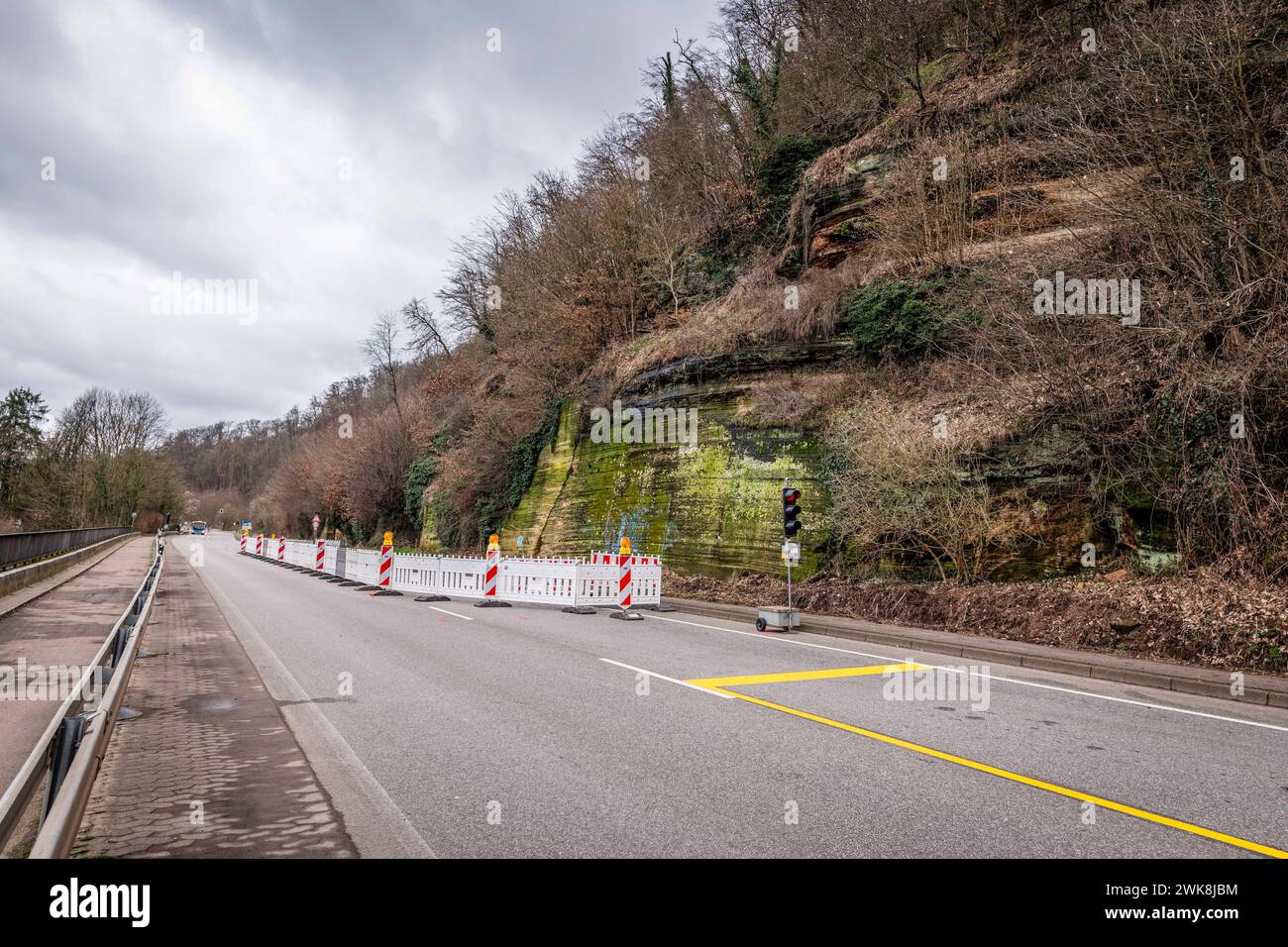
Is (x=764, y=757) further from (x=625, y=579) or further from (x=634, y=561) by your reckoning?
(x=634, y=561)

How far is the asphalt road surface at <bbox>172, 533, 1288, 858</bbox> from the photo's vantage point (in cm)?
386

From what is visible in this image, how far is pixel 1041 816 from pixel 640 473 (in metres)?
18.5

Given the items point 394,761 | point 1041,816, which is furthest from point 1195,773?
point 394,761

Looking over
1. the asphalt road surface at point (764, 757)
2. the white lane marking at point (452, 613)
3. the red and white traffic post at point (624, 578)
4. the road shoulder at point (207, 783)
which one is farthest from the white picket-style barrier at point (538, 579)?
the road shoulder at point (207, 783)

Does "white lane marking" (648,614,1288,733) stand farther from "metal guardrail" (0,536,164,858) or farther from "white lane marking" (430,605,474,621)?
"metal guardrail" (0,536,164,858)

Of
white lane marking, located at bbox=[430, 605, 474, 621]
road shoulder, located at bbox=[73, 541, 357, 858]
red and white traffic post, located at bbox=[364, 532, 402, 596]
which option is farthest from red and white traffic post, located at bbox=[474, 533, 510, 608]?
road shoulder, located at bbox=[73, 541, 357, 858]

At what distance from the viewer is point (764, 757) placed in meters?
5.33

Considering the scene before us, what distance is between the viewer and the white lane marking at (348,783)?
145 inches

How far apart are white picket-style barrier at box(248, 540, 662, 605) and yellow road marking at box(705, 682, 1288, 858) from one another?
33.0 feet

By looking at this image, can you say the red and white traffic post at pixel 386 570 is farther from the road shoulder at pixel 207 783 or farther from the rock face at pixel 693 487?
the road shoulder at pixel 207 783

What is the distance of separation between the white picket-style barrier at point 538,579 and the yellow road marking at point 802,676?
788cm

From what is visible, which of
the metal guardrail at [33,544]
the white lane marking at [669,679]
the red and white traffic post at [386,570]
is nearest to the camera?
the white lane marking at [669,679]

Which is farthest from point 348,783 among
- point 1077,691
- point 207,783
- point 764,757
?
point 1077,691

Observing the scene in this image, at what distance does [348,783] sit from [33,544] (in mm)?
28213
